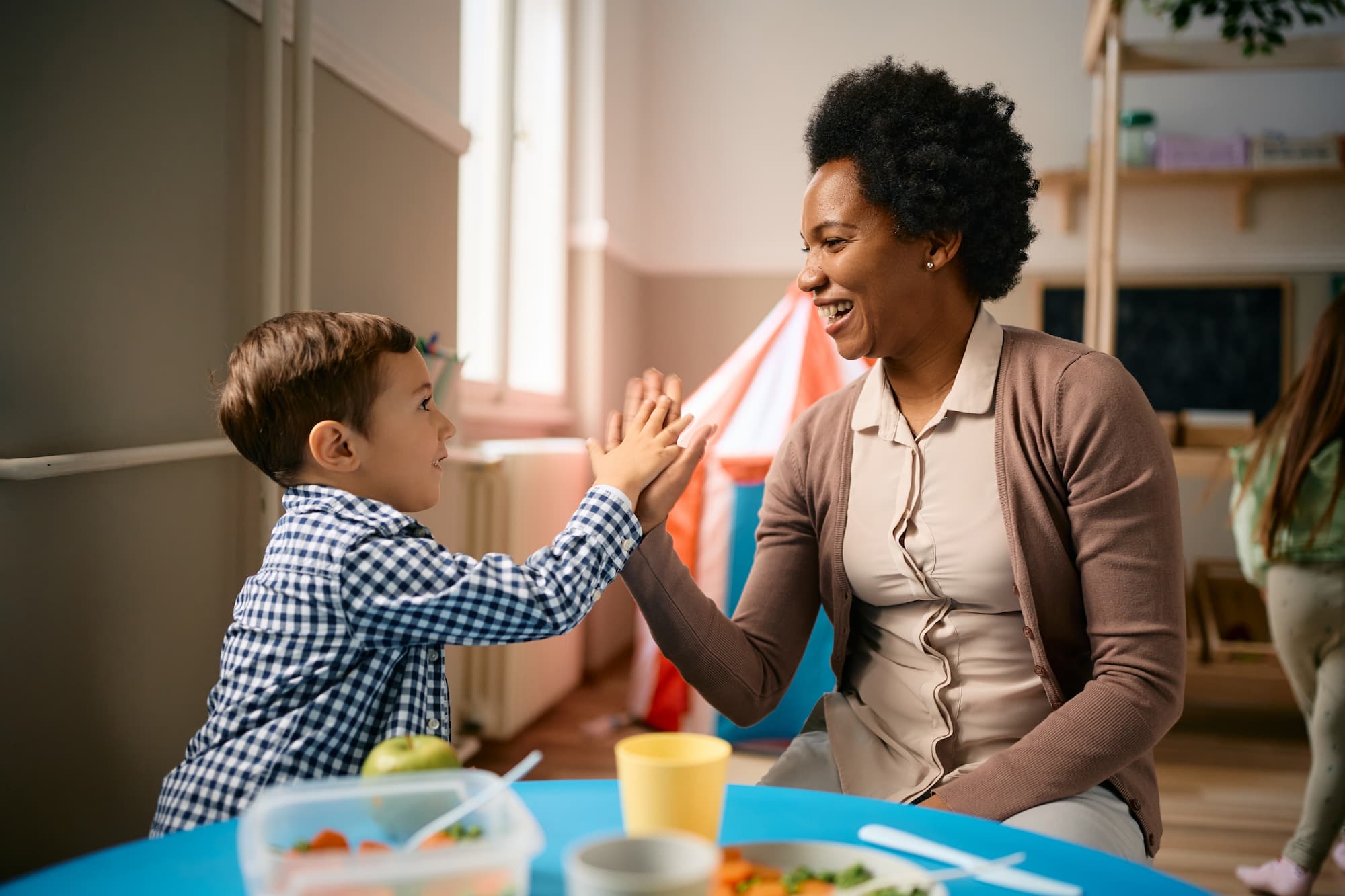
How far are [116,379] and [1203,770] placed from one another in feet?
9.33

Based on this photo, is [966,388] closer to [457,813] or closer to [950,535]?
[950,535]

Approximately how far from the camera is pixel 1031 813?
0.99 meters

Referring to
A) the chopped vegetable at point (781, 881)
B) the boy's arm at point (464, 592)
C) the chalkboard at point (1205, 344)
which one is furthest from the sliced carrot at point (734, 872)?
the chalkboard at point (1205, 344)

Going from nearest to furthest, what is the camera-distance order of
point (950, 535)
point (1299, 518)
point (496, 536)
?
point (950, 535) < point (1299, 518) < point (496, 536)

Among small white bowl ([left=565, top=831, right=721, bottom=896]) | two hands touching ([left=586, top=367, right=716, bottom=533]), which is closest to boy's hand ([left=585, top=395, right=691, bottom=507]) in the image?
two hands touching ([left=586, top=367, right=716, bottom=533])

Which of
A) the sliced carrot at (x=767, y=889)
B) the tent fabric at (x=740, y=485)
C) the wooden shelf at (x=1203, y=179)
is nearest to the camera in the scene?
the sliced carrot at (x=767, y=889)

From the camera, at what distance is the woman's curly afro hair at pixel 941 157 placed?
1235 millimetres

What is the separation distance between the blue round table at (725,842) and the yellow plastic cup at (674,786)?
0.07 meters

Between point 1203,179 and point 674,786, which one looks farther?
point 1203,179

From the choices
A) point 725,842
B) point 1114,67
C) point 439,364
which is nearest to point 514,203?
point 439,364

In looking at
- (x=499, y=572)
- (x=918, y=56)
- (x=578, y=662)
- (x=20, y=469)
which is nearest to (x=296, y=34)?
(x=20, y=469)

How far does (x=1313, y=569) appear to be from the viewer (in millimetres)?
2201

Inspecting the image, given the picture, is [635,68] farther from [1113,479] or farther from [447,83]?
[1113,479]

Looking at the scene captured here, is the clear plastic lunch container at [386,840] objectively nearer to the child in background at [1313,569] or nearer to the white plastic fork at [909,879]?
the white plastic fork at [909,879]
